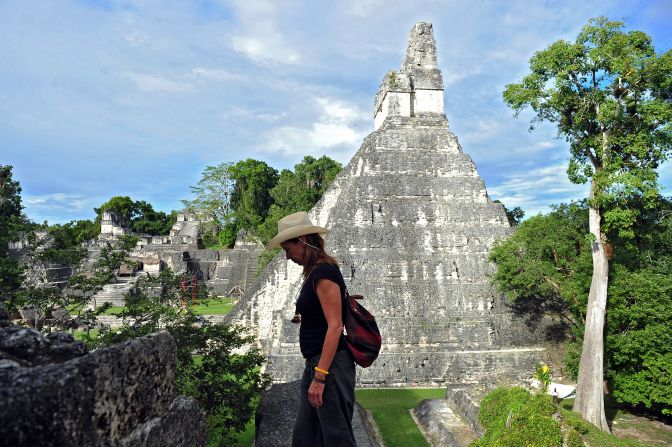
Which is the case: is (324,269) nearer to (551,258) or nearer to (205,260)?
(551,258)

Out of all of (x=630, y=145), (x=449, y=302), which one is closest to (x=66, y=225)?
(x=449, y=302)

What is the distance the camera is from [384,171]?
46.5 feet

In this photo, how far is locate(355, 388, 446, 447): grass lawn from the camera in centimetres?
821

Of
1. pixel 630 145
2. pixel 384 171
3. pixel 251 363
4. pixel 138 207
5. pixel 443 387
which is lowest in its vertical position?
pixel 443 387

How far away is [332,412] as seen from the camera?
8.75 ft

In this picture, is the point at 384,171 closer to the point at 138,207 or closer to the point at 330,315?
the point at 330,315

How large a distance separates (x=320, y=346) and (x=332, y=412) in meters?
0.40

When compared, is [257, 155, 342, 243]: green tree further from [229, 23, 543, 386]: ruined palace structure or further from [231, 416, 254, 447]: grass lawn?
[231, 416, 254, 447]: grass lawn

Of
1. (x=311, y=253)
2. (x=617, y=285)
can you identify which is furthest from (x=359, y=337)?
(x=617, y=285)

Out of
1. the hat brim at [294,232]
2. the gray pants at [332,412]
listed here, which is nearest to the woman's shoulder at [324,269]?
the hat brim at [294,232]

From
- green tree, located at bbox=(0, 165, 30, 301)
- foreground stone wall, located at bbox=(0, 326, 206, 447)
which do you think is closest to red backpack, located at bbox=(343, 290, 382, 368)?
→ foreground stone wall, located at bbox=(0, 326, 206, 447)

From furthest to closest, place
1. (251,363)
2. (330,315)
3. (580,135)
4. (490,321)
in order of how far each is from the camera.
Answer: (490,321) < (580,135) < (251,363) < (330,315)

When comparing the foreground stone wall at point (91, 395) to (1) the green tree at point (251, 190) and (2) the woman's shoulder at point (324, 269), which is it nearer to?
(2) the woman's shoulder at point (324, 269)

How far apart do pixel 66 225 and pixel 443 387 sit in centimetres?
1006
